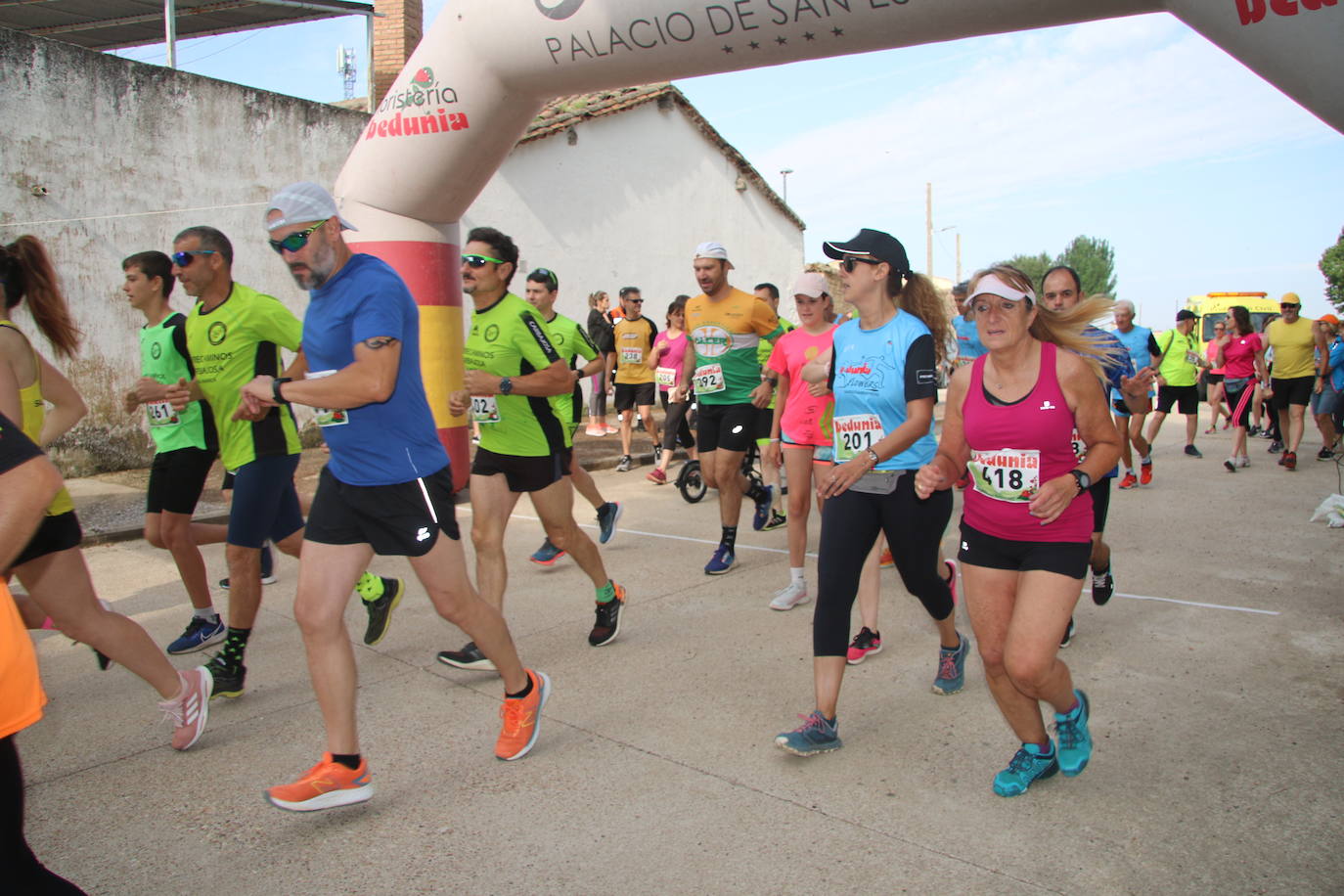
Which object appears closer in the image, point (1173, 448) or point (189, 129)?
point (189, 129)

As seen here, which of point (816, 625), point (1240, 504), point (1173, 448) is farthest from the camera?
point (1173, 448)

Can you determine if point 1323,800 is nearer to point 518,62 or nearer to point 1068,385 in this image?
point 1068,385

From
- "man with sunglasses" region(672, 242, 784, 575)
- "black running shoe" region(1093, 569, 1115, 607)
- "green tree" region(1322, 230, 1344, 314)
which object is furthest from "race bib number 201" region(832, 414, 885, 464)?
"green tree" region(1322, 230, 1344, 314)

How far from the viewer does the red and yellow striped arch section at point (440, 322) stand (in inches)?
307

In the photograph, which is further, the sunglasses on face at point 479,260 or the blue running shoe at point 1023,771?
the sunglasses on face at point 479,260

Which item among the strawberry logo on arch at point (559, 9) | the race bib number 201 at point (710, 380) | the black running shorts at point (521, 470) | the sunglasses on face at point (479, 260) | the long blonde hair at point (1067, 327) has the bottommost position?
the black running shorts at point (521, 470)

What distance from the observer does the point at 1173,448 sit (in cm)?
1336

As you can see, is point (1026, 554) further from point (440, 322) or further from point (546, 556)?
point (440, 322)

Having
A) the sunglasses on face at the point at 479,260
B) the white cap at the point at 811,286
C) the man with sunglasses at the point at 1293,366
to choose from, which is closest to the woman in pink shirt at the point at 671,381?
the white cap at the point at 811,286

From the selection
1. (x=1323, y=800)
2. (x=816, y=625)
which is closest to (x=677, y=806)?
(x=816, y=625)

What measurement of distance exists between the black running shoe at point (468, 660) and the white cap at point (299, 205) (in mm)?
2218

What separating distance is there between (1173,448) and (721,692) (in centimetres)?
1123

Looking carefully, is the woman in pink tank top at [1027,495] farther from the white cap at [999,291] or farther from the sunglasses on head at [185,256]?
the sunglasses on head at [185,256]

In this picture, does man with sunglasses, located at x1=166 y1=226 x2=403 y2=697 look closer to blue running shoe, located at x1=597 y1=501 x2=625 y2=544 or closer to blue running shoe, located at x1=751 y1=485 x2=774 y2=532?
blue running shoe, located at x1=597 y1=501 x2=625 y2=544
